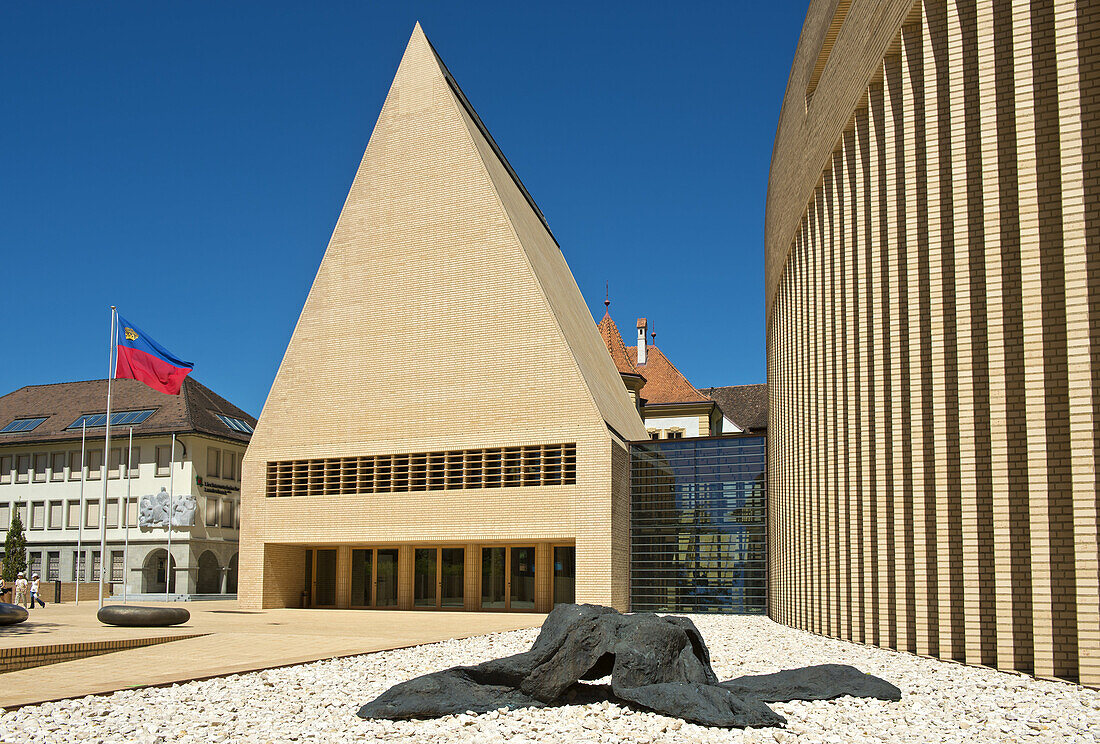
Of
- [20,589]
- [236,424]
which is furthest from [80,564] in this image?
[20,589]

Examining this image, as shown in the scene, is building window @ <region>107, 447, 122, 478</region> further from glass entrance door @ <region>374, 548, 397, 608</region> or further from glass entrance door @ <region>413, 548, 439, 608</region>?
Answer: glass entrance door @ <region>413, 548, 439, 608</region>

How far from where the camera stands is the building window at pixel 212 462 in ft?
138

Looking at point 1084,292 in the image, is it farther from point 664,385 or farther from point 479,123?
point 664,385

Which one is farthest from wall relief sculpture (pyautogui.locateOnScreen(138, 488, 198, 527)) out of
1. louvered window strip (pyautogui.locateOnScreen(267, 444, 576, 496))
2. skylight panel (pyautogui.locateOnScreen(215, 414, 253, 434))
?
louvered window strip (pyautogui.locateOnScreen(267, 444, 576, 496))

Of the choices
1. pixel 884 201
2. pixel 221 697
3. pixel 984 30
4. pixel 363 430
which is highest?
pixel 984 30

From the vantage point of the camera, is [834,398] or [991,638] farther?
[834,398]

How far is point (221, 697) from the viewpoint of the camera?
953 centimetres

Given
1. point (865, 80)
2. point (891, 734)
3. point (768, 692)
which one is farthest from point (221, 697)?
point (865, 80)

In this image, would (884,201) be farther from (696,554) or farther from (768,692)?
(696,554)

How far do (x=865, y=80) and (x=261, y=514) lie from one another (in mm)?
21263

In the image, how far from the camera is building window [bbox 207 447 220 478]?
42.2m

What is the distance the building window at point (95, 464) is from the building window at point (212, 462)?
202 inches

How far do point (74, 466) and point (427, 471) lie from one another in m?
24.5

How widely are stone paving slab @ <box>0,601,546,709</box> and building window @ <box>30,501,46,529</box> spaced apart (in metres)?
23.0
